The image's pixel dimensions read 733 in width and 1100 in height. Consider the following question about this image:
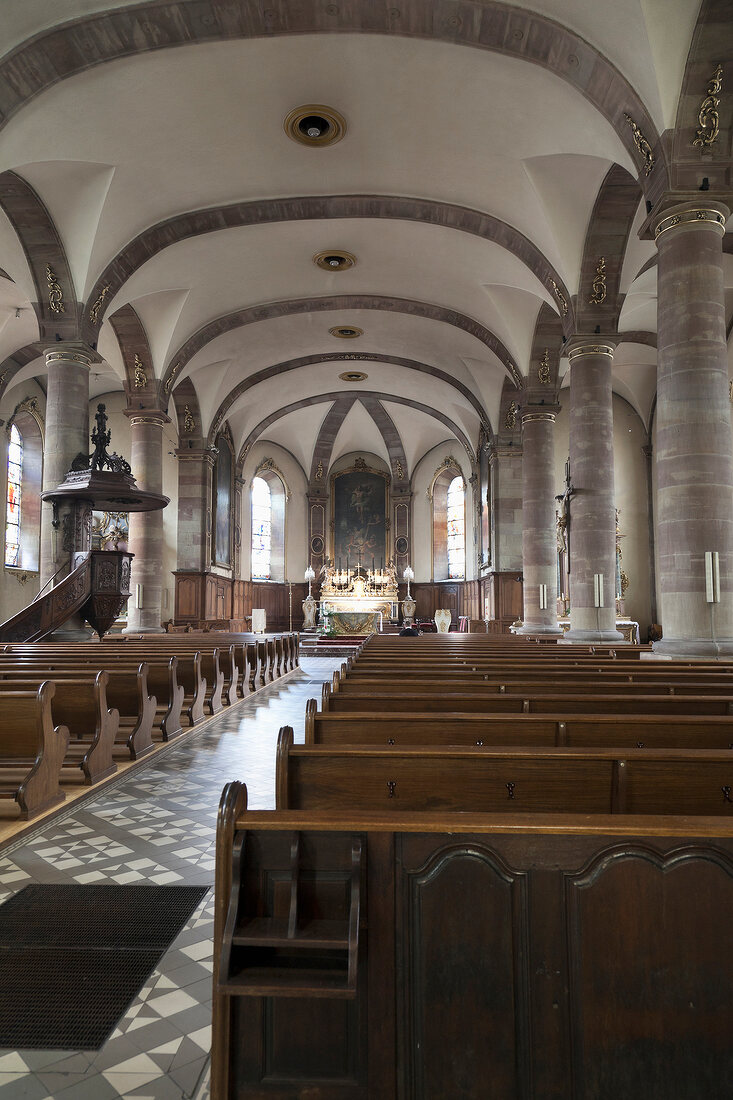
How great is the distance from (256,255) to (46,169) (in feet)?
16.4

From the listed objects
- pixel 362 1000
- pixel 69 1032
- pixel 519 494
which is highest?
pixel 519 494

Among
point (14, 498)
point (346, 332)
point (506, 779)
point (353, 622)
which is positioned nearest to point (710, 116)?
point (506, 779)

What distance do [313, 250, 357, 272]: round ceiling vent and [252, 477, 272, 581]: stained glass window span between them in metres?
13.7

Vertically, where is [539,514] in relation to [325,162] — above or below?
below

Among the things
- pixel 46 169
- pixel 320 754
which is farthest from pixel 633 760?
pixel 46 169

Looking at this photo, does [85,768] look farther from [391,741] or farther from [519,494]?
[519,494]

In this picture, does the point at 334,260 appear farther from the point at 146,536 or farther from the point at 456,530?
the point at 456,530

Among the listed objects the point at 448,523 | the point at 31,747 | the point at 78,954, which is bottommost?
the point at 78,954

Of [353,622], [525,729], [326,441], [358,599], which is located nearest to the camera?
[525,729]

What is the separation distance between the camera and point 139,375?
16109 millimetres

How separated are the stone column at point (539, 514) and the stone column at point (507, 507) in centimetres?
438

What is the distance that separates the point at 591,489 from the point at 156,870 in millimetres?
9450

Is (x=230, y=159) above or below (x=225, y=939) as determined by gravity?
above

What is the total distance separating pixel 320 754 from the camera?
261 centimetres
